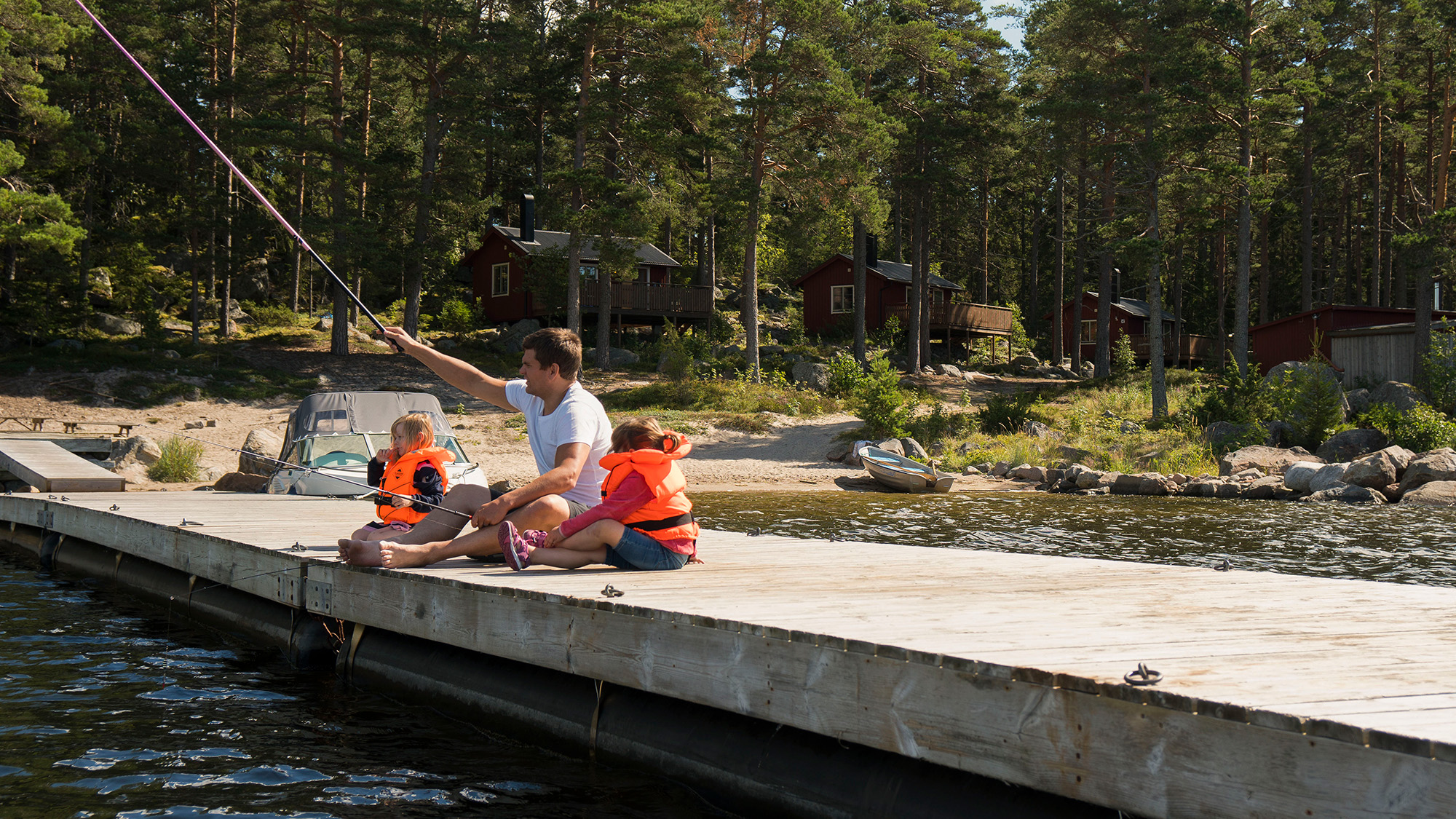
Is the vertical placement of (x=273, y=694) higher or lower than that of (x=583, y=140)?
lower

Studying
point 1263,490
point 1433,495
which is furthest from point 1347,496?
point 1263,490

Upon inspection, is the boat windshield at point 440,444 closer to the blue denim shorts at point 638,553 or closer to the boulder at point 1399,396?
the blue denim shorts at point 638,553

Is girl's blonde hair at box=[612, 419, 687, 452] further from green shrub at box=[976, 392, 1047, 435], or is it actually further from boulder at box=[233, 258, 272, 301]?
boulder at box=[233, 258, 272, 301]

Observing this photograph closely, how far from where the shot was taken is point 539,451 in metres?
6.64

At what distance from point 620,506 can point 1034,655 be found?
3.01 m

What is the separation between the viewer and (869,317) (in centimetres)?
5428

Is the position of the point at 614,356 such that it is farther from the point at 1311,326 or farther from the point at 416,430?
the point at 416,430

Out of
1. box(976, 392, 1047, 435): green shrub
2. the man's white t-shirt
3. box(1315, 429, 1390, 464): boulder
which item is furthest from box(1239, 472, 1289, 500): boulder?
the man's white t-shirt

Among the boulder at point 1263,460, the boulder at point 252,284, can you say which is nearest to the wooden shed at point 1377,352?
the boulder at point 1263,460

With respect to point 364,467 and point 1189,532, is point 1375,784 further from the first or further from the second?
point 1189,532

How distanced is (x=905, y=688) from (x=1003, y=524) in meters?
14.7

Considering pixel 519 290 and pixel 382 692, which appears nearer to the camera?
pixel 382 692

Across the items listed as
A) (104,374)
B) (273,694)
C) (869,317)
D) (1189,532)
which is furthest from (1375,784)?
(869,317)

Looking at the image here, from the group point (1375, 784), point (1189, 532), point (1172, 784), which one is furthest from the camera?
point (1189, 532)
